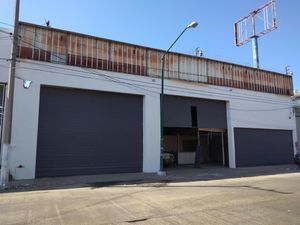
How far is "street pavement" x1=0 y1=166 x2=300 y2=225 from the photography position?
7.34 m

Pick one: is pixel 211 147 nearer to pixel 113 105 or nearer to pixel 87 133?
pixel 113 105

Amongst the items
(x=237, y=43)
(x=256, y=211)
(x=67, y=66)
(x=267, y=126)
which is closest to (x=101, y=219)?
(x=256, y=211)

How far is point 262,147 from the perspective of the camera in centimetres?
2678

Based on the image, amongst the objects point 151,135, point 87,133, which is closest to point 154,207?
point 87,133

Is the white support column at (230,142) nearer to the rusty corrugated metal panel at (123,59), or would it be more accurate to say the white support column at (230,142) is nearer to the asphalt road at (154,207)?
the rusty corrugated metal panel at (123,59)

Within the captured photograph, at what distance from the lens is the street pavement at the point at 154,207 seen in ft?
24.1

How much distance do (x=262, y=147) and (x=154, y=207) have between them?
20601 millimetres

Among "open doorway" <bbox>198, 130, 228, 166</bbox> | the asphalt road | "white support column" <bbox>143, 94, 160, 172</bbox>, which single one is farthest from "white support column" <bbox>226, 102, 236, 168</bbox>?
the asphalt road

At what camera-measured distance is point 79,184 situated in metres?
14.5

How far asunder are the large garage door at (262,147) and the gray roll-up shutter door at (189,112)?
2.05 m

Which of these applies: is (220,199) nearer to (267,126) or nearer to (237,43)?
(267,126)

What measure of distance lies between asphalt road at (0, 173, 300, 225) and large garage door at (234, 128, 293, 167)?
1334 cm

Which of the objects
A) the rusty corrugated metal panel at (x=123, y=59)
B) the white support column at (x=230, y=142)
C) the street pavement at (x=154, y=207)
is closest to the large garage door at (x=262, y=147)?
the white support column at (x=230, y=142)

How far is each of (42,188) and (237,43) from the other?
26.8 meters
